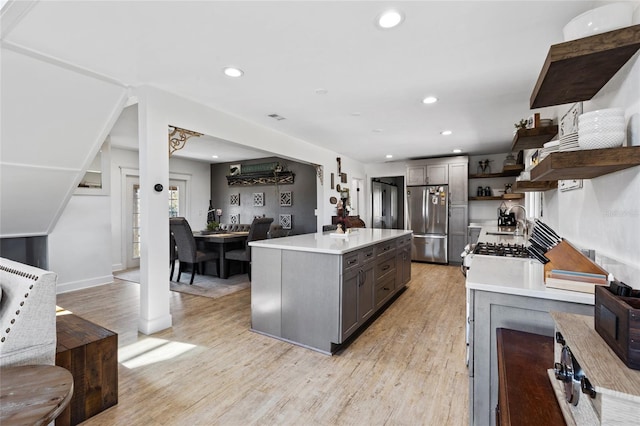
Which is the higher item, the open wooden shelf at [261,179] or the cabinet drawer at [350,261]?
the open wooden shelf at [261,179]

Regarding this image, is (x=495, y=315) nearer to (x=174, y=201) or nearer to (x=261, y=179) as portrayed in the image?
(x=261, y=179)

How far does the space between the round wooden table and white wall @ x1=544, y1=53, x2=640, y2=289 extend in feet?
6.84

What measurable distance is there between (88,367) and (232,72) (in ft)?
7.80

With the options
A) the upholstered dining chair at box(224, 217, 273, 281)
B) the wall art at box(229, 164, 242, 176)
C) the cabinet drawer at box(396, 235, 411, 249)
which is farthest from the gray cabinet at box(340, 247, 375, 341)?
the wall art at box(229, 164, 242, 176)

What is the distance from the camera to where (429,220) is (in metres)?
6.46

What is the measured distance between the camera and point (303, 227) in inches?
254

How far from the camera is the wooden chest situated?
5.54 feet

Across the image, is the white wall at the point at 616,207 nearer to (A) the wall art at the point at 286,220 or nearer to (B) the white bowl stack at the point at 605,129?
(B) the white bowl stack at the point at 605,129

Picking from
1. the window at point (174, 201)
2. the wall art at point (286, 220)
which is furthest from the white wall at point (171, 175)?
the wall art at point (286, 220)

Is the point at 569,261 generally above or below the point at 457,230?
above

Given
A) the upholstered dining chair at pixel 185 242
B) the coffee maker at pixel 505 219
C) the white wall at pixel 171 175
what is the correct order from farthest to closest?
the white wall at pixel 171 175 → the coffee maker at pixel 505 219 → the upholstered dining chair at pixel 185 242

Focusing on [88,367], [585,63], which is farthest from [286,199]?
[585,63]

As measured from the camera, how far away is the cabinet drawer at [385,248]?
129 inches

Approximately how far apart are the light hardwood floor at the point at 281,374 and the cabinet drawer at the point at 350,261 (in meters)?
0.72
